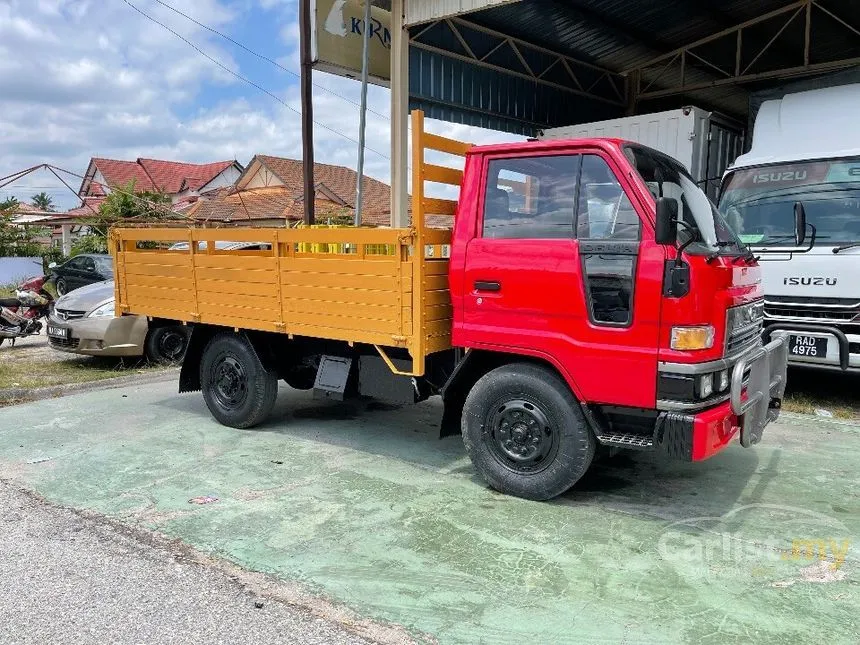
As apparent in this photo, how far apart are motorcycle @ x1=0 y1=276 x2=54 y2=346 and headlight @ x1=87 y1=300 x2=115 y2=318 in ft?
8.35

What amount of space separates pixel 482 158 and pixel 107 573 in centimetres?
313

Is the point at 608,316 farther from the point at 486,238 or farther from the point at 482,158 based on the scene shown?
the point at 482,158

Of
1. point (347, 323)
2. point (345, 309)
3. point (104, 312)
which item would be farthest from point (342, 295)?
point (104, 312)

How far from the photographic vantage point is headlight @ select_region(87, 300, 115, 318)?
8.12 metres

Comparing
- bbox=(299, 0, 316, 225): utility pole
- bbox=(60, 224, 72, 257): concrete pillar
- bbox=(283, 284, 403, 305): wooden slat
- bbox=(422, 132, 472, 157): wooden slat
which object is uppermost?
bbox=(299, 0, 316, 225): utility pole

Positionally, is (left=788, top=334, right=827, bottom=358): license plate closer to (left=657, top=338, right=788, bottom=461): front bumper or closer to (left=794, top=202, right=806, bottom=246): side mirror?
(left=794, top=202, right=806, bottom=246): side mirror

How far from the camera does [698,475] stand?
15.2 feet

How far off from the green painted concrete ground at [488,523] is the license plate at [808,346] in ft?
2.06

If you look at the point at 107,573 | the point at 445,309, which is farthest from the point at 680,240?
the point at 107,573

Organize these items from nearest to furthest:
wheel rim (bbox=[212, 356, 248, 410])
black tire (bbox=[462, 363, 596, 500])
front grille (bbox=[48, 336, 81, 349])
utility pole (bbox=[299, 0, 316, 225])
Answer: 1. black tire (bbox=[462, 363, 596, 500])
2. wheel rim (bbox=[212, 356, 248, 410])
3. front grille (bbox=[48, 336, 81, 349])
4. utility pole (bbox=[299, 0, 316, 225])

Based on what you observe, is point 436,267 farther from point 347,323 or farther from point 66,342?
point 66,342

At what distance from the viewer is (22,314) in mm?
10414

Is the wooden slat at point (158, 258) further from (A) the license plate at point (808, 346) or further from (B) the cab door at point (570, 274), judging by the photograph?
(A) the license plate at point (808, 346)

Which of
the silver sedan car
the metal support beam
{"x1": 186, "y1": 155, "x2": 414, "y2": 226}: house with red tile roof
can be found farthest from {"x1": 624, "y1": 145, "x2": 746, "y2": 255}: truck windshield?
{"x1": 186, "y1": 155, "x2": 414, "y2": 226}: house with red tile roof
